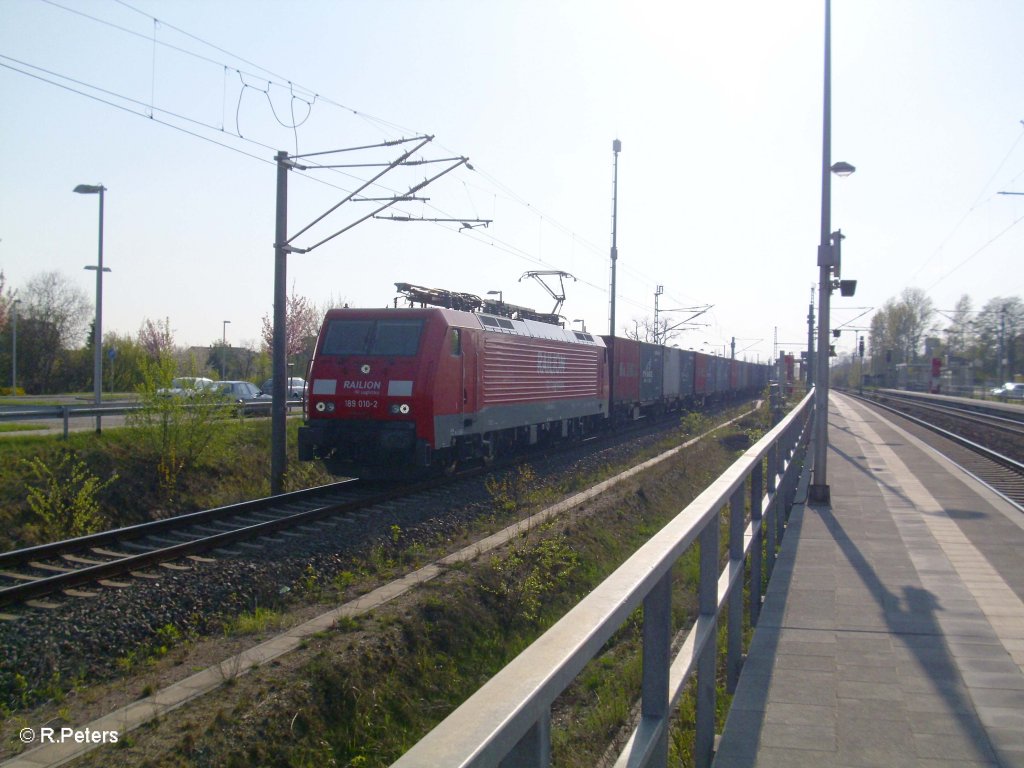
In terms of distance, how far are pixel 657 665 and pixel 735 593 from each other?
2011 millimetres

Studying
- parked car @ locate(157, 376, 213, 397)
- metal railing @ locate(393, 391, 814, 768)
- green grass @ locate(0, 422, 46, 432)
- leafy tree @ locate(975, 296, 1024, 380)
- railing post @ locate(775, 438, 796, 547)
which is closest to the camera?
metal railing @ locate(393, 391, 814, 768)

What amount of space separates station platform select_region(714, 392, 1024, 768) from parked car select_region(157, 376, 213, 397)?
1014 cm

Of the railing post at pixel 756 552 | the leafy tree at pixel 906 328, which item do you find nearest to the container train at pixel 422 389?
the railing post at pixel 756 552

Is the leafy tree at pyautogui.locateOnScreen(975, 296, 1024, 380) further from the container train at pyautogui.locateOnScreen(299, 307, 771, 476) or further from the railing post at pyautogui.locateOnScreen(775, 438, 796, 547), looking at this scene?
the railing post at pyautogui.locateOnScreen(775, 438, 796, 547)

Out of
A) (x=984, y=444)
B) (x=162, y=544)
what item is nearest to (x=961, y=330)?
(x=984, y=444)

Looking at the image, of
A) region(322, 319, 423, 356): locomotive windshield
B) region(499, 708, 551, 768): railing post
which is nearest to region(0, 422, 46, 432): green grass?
region(322, 319, 423, 356): locomotive windshield

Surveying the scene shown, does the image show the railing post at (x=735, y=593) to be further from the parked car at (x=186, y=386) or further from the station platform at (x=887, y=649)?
the parked car at (x=186, y=386)

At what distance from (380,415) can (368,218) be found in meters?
3.67

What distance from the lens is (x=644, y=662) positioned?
263cm

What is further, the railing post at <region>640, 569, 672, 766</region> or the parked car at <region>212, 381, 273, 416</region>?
the parked car at <region>212, 381, 273, 416</region>

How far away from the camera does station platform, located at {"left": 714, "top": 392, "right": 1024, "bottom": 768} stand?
3545 mm

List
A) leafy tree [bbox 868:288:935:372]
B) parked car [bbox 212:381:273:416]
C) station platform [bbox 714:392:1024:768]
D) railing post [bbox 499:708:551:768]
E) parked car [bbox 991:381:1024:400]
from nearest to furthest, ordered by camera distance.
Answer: railing post [bbox 499:708:551:768] → station platform [bbox 714:392:1024:768] → parked car [bbox 212:381:273:416] → parked car [bbox 991:381:1024:400] → leafy tree [bbox 868:288:935:372]

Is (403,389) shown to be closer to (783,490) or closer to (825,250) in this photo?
(825,250)

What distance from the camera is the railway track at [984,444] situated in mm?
15773
